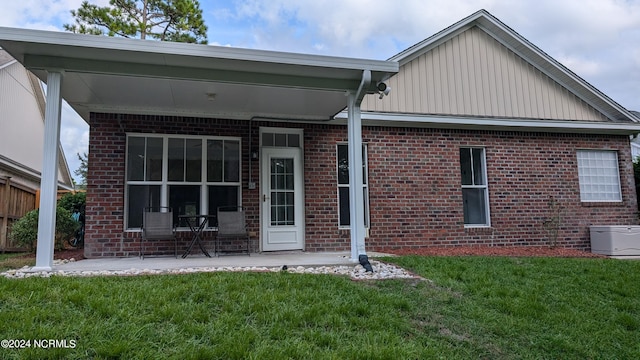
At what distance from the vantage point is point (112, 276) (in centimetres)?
439

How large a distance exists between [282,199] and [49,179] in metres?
3.68

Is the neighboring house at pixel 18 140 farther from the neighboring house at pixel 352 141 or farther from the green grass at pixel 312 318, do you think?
the green grass at pixel 312 318

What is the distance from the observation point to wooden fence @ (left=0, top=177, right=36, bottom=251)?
9.56 meters

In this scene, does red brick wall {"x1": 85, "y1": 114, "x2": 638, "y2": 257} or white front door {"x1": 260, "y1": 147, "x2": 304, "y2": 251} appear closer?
red brick wall {"x1": 85, "y1": 114, "x2": 638, "y2": 257}

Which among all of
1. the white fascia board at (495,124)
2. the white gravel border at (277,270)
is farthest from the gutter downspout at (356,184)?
the white fascia board at (495,124)

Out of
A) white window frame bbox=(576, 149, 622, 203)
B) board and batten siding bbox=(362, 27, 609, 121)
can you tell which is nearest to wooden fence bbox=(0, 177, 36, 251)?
board and batten siding bbox=(362, 27, 609, 121)

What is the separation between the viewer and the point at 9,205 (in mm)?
10039

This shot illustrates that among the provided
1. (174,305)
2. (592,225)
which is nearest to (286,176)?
(174,305)

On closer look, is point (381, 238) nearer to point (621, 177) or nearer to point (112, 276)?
point (112, 276)

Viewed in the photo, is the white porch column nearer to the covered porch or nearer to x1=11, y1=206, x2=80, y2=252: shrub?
the covered porch

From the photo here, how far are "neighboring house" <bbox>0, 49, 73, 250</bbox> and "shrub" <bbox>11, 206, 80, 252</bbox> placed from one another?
2361 mm

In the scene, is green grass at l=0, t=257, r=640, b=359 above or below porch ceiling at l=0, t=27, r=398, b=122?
below

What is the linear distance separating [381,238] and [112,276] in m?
4.79

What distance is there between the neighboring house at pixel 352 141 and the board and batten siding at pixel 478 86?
0.10 feet
